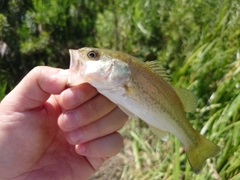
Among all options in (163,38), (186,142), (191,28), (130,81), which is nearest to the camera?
(130,81)

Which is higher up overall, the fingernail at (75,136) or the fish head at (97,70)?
the fish head at (97,70)

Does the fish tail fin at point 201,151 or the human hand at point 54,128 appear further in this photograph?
the fish tail fin at point 201,151

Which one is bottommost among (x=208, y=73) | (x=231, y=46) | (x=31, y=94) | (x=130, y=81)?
(x=208, y=73)

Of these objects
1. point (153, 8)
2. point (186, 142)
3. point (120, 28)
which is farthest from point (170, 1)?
point (186, 142)

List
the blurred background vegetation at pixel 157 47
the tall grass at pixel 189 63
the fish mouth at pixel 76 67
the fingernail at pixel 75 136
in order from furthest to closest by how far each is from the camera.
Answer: the blurred background vegetation at pixel 157 47
the tall grass at pixel 189 63
the fingernail at pixel 75 136
the fish mouth at pixel 76 67

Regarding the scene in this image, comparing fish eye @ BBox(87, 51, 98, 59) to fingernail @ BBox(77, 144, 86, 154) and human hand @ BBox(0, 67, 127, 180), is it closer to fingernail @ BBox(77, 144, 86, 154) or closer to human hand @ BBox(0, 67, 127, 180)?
human hand @ BBox(0, 67, 127, 180)

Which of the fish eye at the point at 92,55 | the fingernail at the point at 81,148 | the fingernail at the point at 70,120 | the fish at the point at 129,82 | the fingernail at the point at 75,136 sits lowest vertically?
the fingernail at the point at 81,148

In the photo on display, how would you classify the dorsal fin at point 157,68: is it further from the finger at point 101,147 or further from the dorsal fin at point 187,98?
the finger at point 101,147

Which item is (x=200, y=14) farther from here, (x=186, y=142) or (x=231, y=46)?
(x=186, y=142)

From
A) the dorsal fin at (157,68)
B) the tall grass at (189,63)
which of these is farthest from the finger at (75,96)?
the tall grass at (189,63)
